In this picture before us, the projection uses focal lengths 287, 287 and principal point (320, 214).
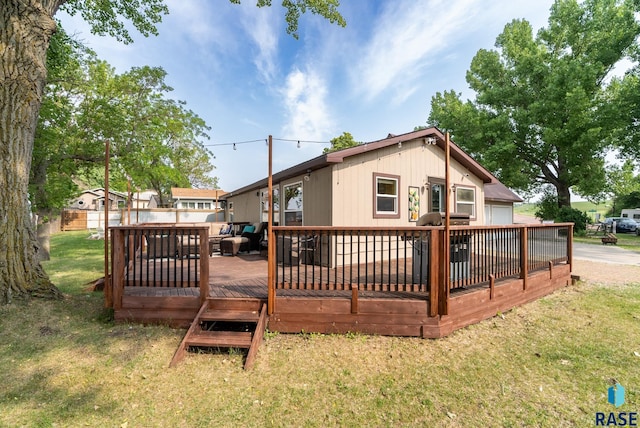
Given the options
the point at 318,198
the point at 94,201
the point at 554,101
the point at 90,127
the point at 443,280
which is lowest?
the point at 443,280

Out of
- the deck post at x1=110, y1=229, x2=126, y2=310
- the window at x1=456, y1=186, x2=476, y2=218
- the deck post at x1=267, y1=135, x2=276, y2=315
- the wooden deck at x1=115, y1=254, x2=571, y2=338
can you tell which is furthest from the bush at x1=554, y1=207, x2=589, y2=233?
the deck post at x1=110, y1=229, x2=126, y2=310

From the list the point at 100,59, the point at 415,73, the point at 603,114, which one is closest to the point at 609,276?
the point at 415,73

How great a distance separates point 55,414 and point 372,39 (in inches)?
479

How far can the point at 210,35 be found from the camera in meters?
9.75

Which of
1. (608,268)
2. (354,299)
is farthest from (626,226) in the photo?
(354,299)

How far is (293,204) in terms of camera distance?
322 inches

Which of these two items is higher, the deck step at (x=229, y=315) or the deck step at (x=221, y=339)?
the deck step at (x=229, y=315)

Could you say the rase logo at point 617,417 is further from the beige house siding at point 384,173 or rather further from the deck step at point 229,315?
the beige house siding at point 384,173

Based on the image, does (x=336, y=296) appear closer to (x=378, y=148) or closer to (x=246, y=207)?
(x=378, y=148)

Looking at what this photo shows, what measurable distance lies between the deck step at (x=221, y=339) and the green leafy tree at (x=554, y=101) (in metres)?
22.0

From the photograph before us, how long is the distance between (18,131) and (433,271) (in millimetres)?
6080

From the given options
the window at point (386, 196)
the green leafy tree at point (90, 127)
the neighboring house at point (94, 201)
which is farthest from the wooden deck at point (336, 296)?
the neighboring house at point (94, 201)

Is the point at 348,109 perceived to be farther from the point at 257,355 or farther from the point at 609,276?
the point at 257,355

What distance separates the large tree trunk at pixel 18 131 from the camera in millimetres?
3908
